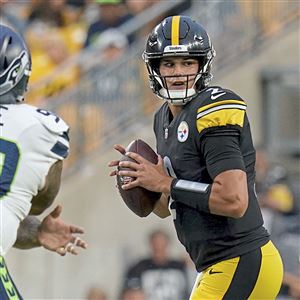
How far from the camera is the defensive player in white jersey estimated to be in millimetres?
4582

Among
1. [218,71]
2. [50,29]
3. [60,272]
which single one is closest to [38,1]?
[50,29]

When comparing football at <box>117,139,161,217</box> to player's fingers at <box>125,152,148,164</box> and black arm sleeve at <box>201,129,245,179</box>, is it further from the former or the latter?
black arm sleeve at <box>201,129,245,179</box>

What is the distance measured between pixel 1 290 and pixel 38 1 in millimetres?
7072

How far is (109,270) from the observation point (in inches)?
380

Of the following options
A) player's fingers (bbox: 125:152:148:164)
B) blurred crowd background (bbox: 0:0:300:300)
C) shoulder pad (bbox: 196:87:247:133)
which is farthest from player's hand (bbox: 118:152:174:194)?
blurred crowd background (bbox: 0:0:300:300)

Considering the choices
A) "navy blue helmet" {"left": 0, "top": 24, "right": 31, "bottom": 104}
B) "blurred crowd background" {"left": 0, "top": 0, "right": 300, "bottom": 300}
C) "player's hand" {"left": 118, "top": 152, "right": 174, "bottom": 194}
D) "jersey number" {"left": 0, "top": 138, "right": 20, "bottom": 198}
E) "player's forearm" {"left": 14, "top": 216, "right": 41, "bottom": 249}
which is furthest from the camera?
"blurred crowd background" {"left": 0, "top": 0, "right": 300, "bottom": 300}

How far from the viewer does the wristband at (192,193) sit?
4.30 meters

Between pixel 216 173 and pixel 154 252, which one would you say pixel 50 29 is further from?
pixel 216 173

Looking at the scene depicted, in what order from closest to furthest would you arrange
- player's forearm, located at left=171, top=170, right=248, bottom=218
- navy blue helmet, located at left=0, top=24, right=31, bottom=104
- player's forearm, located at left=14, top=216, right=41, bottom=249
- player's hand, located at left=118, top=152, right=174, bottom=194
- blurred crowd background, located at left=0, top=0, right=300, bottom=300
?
1. player's forearm, located at left=171, top=170, right=248, bottom=218
2. player's hand, located at left=118, top=152, right=174, bottom=194
3. navy blue helmet, located at left=0, top=24, right=31, bottom=104
4. player's forearm, located at left=14, top=216, right=41, bottom=249
5. blurred crowd background, located at left=0, top=0, right=300, bottom=300

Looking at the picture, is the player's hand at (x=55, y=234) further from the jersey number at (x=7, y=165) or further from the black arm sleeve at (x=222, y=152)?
the black arm sleeve at (x=222, y=152)

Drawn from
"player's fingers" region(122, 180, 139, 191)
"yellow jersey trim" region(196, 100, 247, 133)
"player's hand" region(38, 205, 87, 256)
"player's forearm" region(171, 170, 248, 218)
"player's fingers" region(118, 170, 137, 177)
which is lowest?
"player's hand" region(38, 205, 87, 256)

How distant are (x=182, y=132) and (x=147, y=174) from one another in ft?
0.74

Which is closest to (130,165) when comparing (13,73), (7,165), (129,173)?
(129,173)

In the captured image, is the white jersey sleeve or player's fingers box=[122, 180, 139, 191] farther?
the white jersey sleeve
